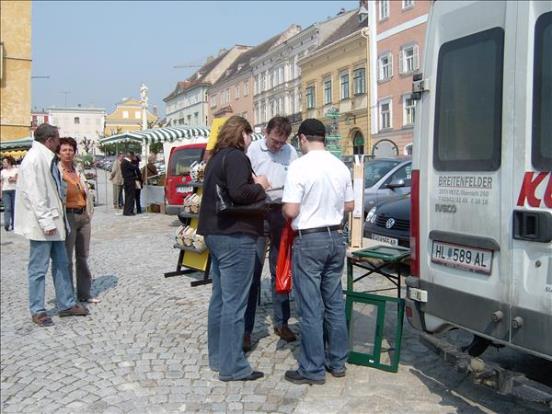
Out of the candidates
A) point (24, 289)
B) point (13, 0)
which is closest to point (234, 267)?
point (24, 289)

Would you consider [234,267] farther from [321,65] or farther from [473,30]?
[321,65]

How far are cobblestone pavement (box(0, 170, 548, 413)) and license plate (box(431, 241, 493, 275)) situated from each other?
94 centimetres

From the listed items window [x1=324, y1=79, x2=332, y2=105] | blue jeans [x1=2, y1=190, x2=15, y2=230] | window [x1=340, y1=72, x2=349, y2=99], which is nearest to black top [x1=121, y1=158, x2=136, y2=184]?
blue jeans [x1=2, y1=190, x2=15, y2=230]

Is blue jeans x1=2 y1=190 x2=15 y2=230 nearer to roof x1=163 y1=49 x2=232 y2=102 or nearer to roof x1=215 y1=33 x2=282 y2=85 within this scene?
roof x1=215 y1=33 x2=282 y2=85

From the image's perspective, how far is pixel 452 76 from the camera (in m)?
3.62

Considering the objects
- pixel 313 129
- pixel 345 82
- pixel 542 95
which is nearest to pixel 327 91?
pixel 345 82

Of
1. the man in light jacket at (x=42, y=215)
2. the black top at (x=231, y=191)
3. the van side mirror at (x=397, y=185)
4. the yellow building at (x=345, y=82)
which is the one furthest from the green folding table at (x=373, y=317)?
the yellow building at (x=345, y=82)

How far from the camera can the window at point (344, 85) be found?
40719 mm

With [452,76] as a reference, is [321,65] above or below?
above

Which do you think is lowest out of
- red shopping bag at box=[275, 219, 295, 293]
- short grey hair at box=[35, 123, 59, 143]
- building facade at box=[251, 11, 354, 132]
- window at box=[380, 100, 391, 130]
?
red shopping bag at box=[275, 219, 295, 293]

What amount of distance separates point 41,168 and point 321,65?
40021 mm

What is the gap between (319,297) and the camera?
408cm

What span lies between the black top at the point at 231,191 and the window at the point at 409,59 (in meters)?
31.8

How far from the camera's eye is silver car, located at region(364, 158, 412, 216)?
34.1 feet
